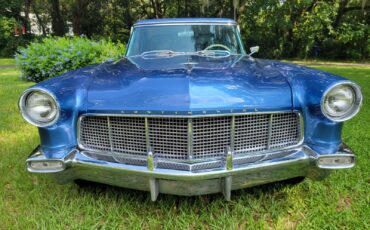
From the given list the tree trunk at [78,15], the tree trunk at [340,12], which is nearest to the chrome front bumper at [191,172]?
the tree trunk at [340,12]

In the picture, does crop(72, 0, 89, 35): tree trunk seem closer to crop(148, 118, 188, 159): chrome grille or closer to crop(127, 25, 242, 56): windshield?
crop(127, 25, 242, 56): windshield

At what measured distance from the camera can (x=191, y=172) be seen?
6.47 ft

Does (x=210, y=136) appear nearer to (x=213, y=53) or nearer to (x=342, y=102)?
(x=342, y=102)

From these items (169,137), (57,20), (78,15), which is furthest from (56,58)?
(57,20)

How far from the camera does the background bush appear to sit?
6.41 meters

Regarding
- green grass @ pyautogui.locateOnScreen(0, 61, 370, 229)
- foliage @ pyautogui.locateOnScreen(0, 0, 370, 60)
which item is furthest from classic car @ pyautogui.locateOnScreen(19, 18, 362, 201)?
foliage @ pyautogui.locateOnScreen(0, 0, 370, 60)

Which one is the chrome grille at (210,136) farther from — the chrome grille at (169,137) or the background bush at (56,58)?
the background bush at (56,58)

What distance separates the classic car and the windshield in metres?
1.12

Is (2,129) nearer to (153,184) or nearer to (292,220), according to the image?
(153,184)

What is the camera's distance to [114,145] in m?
2.20

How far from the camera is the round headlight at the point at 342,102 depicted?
2178 mm

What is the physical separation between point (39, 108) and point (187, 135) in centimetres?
102

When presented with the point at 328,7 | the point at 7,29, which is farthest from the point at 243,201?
the point at 7,29

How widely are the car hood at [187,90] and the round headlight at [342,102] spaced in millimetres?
275
